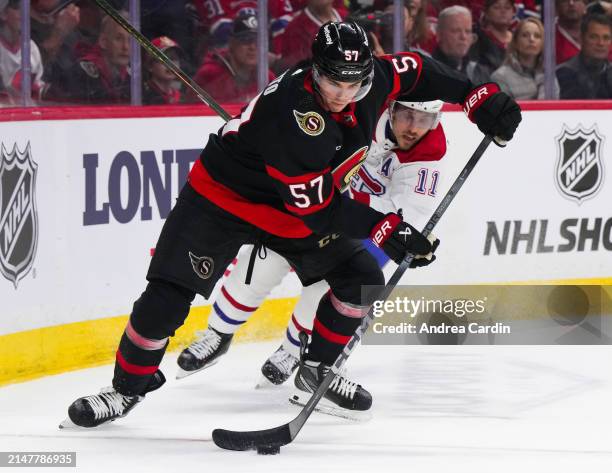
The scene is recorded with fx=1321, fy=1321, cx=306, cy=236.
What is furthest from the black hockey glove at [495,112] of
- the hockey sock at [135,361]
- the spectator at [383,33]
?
the spectator at [383,33]

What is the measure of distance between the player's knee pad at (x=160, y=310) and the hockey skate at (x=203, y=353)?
0.64 metres

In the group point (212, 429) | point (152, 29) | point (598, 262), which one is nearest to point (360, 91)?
point (212, 429)

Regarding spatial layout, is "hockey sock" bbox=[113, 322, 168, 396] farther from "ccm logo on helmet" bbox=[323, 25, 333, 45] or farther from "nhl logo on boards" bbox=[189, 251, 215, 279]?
"ccm logo on helmet" bbox=[323, 25, 333, 45]

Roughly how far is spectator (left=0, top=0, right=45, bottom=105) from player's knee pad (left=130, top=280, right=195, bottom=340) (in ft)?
3.97

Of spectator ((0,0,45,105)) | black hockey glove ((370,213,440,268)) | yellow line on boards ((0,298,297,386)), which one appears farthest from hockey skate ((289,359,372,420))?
spectator ((0,0,45,105))

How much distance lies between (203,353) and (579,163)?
2.12 meters

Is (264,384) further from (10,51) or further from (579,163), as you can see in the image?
(579,163)

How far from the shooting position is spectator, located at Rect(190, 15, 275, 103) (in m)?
5.18

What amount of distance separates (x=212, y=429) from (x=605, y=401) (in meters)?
1.25

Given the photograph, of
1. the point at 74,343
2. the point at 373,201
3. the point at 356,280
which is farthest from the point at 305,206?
the point at 74,343

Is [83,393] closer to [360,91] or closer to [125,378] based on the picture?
[125,378]

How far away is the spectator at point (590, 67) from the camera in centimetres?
575

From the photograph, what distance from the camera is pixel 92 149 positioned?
4551mm

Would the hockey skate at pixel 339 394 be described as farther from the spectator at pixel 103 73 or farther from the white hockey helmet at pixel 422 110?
the spectator at pixel 103 73
